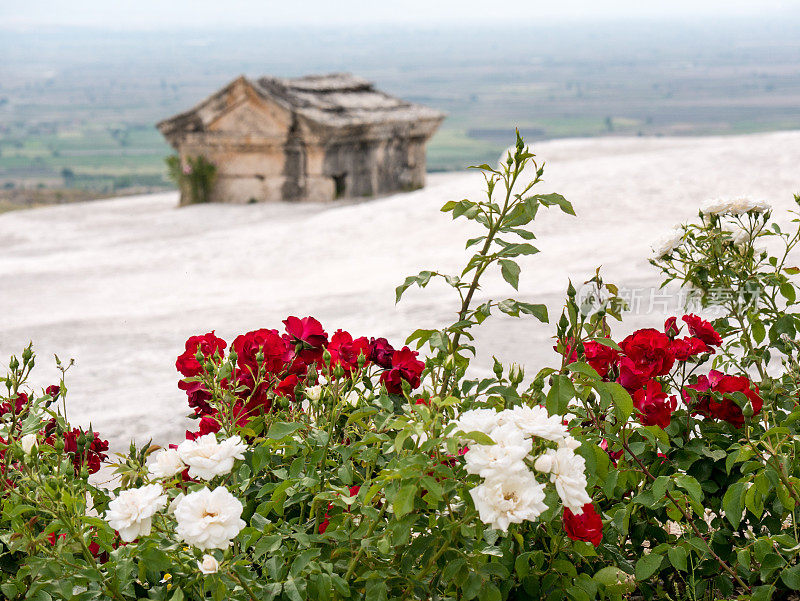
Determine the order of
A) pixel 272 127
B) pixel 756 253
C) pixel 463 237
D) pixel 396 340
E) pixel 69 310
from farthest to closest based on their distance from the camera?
1. pixel 272 127
2. pixel 463 237
3. pixel 69 310
4. pixel 396 340
5. pixel 756 253

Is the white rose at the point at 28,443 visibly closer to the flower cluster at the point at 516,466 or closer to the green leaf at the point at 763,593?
the flower cluster at the point at 516,466

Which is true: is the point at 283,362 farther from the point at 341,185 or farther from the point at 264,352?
the point at 341,185

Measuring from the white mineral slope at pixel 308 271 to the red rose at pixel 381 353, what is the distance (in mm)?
1334

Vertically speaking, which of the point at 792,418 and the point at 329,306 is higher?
Answer: the point at 792,418

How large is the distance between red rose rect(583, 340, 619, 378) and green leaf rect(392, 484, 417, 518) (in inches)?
25.6

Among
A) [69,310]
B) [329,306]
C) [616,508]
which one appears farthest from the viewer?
[69,310]

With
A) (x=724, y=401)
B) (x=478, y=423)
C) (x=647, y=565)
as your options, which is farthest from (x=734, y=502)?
(x=478, y=423)

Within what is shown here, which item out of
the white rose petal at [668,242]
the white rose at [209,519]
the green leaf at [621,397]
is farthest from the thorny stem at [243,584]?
the white rose petal at [668,242]

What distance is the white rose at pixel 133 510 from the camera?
53.0 inches

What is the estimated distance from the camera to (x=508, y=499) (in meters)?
1.26

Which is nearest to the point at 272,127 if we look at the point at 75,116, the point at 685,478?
the point at 685,478

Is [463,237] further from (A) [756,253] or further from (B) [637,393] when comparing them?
(B) [637,393]

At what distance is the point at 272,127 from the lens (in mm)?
11320

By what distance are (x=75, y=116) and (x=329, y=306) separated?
92019mm
